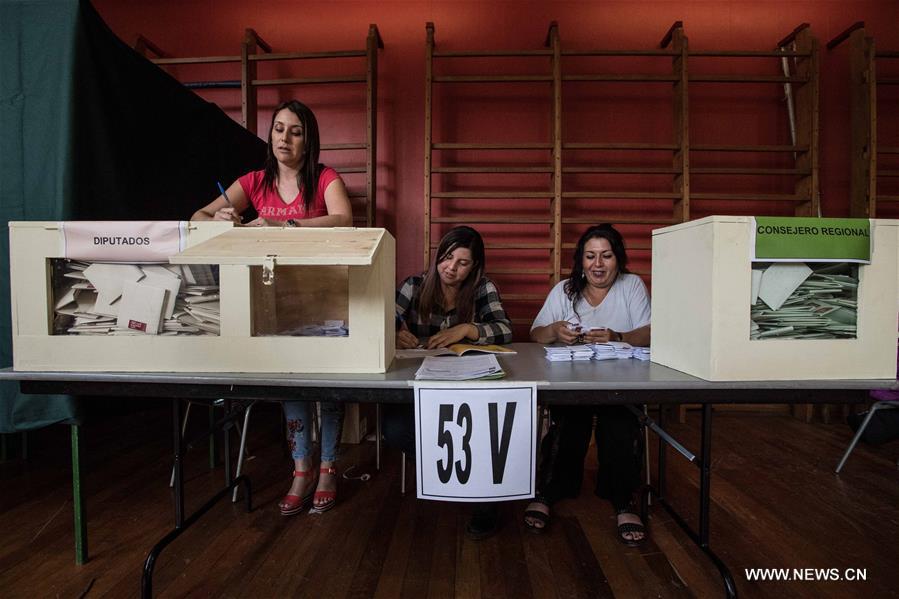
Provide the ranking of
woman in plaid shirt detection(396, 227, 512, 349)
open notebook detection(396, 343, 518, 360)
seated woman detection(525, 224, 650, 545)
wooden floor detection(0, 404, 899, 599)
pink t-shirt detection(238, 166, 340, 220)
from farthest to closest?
woman in plaid shirt detection(396, 227, 512, 349) < pink t-shirt detection(238, 166, 340, 220) < seated woman detection(525, 224, 650, 545) < open notebook detection(396, 343, 518, 360) < wooden floor detection(0, 404, 899, 599)

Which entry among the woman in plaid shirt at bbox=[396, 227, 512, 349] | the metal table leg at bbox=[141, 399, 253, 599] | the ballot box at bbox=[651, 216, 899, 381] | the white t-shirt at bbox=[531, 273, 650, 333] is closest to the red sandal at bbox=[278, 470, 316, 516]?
the metal table leg at bbox=[141, 399, 253, 599]

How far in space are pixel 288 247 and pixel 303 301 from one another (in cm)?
24

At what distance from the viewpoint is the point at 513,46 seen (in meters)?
2.95

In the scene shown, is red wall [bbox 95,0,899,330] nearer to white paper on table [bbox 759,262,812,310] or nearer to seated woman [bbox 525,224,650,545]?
seated woman [bbox 525,224,650,545]

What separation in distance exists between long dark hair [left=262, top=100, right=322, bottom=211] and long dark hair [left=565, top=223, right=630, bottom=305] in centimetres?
105

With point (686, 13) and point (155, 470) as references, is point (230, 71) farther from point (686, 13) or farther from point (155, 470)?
point (686, 13)

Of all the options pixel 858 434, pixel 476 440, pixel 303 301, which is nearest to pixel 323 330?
pixel 303 301

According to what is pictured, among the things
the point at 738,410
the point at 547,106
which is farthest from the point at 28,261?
the point at 738,410

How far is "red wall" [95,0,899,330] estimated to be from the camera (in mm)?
2898

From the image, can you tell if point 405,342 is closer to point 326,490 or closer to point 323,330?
point 323,330

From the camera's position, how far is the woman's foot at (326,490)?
5.21ft

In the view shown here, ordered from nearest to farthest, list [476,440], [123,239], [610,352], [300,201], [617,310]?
1. [476,440]
2. [123,239]
3. [610,352]
4. [300,201]
5. [617,310]

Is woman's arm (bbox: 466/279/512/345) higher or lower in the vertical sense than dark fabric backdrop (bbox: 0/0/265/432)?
lower

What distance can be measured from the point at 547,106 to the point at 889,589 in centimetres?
271
